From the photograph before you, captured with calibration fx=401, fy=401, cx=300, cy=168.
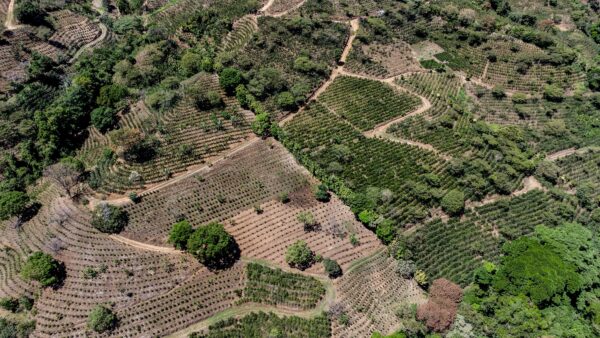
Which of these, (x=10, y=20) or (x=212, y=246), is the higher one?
(x=10, y=20)

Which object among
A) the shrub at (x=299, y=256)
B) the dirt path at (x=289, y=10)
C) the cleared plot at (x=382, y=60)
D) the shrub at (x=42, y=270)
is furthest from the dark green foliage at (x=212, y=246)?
the dirt path at (x=289, y=10)

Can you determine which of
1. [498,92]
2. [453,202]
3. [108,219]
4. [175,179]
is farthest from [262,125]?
[498,92]

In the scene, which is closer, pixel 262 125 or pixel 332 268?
pixel 332 268

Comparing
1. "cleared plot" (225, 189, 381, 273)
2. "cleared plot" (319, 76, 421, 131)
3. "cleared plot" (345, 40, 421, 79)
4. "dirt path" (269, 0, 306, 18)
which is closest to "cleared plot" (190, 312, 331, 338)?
"cleared plot" (225, 189, 381, 273)

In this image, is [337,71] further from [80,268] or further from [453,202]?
[80,268]

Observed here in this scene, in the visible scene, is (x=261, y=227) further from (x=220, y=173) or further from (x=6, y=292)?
(x=6, y=292)
